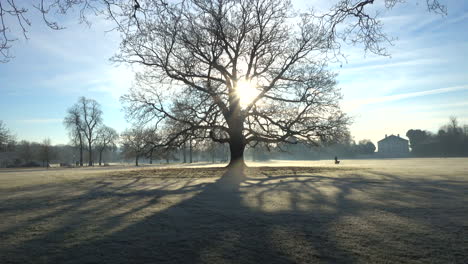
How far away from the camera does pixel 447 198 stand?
824cm

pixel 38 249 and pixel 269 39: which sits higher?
pixel 269 39

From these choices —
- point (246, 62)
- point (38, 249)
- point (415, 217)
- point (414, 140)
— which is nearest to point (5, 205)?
point (38, 249)

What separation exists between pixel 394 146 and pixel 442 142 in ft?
115

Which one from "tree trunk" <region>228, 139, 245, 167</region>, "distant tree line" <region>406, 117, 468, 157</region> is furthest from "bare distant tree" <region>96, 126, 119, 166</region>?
"distant tree line" <region>406, 117, 468, 157</region>

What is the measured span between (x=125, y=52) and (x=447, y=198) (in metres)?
20.6

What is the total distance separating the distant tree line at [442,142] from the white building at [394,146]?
1346cm

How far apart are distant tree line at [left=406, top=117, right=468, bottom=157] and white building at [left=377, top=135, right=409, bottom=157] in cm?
1346

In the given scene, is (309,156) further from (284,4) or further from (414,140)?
(284,4)

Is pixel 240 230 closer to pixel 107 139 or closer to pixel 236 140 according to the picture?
pixel 236 140

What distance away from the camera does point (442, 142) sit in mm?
83938

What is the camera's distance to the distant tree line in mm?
80375

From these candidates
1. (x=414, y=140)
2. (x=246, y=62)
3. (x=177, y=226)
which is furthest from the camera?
(x=414, y=140)

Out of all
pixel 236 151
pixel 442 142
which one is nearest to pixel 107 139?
pixel 236 151

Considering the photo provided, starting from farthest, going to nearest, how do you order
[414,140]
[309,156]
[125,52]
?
1. [309,156]
2. [414,140]
3. [125,52]
